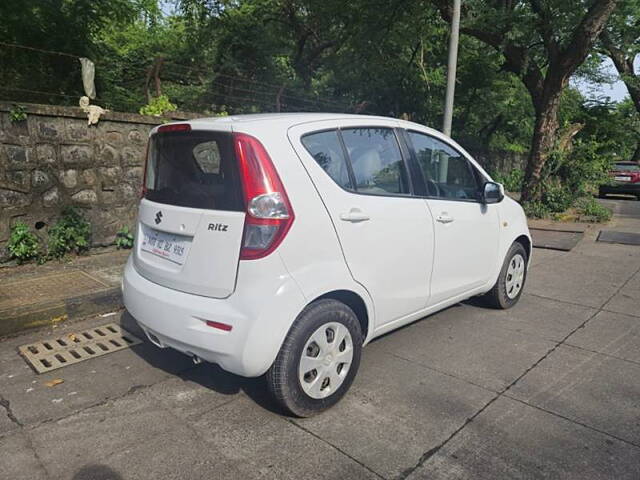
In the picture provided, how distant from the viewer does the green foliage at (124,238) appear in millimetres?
6340

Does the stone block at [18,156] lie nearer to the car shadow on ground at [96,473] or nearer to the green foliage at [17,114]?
the green foliage at [17,114]

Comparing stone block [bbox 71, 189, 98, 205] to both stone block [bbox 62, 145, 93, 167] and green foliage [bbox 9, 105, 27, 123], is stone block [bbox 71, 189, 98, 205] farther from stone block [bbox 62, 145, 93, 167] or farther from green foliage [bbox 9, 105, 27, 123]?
green foliage [bbox 9, 105, 27, 123]

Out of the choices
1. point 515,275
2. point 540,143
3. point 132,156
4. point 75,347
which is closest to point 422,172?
point 515,275

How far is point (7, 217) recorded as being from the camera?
5332 mm

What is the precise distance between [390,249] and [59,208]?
14.7ft

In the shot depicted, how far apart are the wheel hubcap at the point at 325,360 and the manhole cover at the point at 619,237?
23.6 ft

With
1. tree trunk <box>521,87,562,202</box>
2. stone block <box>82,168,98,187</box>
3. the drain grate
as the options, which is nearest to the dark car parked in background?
tree trunk <box>521,87,562,202</box>

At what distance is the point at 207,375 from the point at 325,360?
3.34 ft

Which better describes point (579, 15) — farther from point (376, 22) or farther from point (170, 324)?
point (170, 324)

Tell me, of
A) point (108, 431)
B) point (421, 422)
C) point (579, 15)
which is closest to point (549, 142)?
point (579, 15)

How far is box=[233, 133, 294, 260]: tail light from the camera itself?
2.51m

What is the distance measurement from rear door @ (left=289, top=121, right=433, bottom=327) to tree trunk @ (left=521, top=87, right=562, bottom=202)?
8884mm

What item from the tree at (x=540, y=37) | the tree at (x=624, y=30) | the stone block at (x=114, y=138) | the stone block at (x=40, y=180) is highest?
the tree at (x=624, y=30)

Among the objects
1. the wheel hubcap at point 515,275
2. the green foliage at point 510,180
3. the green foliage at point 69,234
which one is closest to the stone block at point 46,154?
the green foliage at point 69,234
